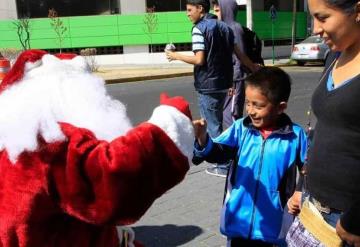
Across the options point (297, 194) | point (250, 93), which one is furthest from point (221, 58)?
point (297, 194)

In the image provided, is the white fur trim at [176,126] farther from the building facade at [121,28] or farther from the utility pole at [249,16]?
the building facade at [121,28]

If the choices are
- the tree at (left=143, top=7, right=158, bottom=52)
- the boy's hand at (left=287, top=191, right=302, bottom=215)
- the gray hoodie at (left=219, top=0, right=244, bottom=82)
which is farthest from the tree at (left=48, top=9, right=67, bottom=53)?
the boy's hand at (left=287, top=191, right=302, bottom=215)

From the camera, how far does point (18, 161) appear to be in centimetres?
150

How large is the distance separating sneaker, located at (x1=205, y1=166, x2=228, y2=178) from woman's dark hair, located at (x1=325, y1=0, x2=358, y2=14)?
140 inches

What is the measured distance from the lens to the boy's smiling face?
2.54 metres

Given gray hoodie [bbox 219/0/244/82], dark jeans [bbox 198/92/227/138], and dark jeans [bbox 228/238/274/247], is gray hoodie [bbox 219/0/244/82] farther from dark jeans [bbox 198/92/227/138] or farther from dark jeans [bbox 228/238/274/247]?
dark jeans [bbox 228/238/274/247]

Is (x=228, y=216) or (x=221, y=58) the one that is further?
(x=221, y=58)

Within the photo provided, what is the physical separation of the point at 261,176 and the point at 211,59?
2688mm

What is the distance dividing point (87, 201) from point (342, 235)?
3.03 ft

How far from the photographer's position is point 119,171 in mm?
1417

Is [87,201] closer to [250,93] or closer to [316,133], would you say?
[316,133]

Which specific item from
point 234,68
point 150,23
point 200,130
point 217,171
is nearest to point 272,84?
point 200,130

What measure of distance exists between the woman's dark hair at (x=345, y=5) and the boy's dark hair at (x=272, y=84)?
0.81 m

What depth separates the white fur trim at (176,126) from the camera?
1.51 meters
